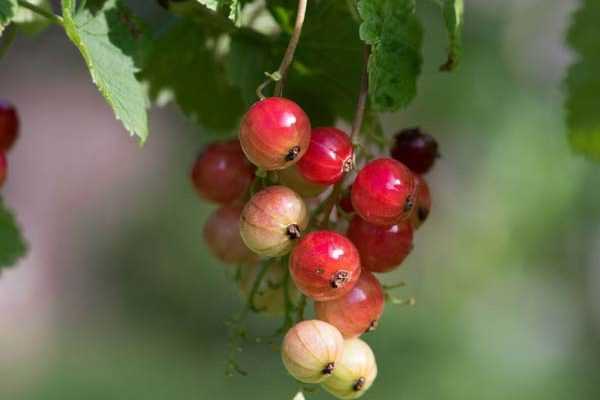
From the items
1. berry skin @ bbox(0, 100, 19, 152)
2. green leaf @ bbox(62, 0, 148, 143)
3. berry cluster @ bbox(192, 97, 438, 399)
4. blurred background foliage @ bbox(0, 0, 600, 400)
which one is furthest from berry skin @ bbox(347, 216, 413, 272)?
blurred background foliage @ bbox(0, 0, 600, 400)

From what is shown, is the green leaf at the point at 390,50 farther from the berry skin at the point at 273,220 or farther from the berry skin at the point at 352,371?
the berry skin at the point at 352,371

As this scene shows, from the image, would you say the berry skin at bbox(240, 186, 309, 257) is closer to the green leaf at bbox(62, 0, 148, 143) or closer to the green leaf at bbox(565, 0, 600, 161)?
the green leaf at bbox(62, 0, 148, 143)

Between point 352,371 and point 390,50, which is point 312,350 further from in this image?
point 390,50

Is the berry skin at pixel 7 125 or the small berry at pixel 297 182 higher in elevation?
the small berry at pixel 297 182

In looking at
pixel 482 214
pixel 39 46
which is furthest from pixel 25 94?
pixel 482 214

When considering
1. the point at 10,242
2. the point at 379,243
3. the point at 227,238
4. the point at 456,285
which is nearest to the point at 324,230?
the point at 379,243

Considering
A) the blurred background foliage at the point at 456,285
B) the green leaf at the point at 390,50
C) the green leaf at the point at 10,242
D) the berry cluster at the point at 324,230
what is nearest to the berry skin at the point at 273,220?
the berry cluster at the point at 324,230
